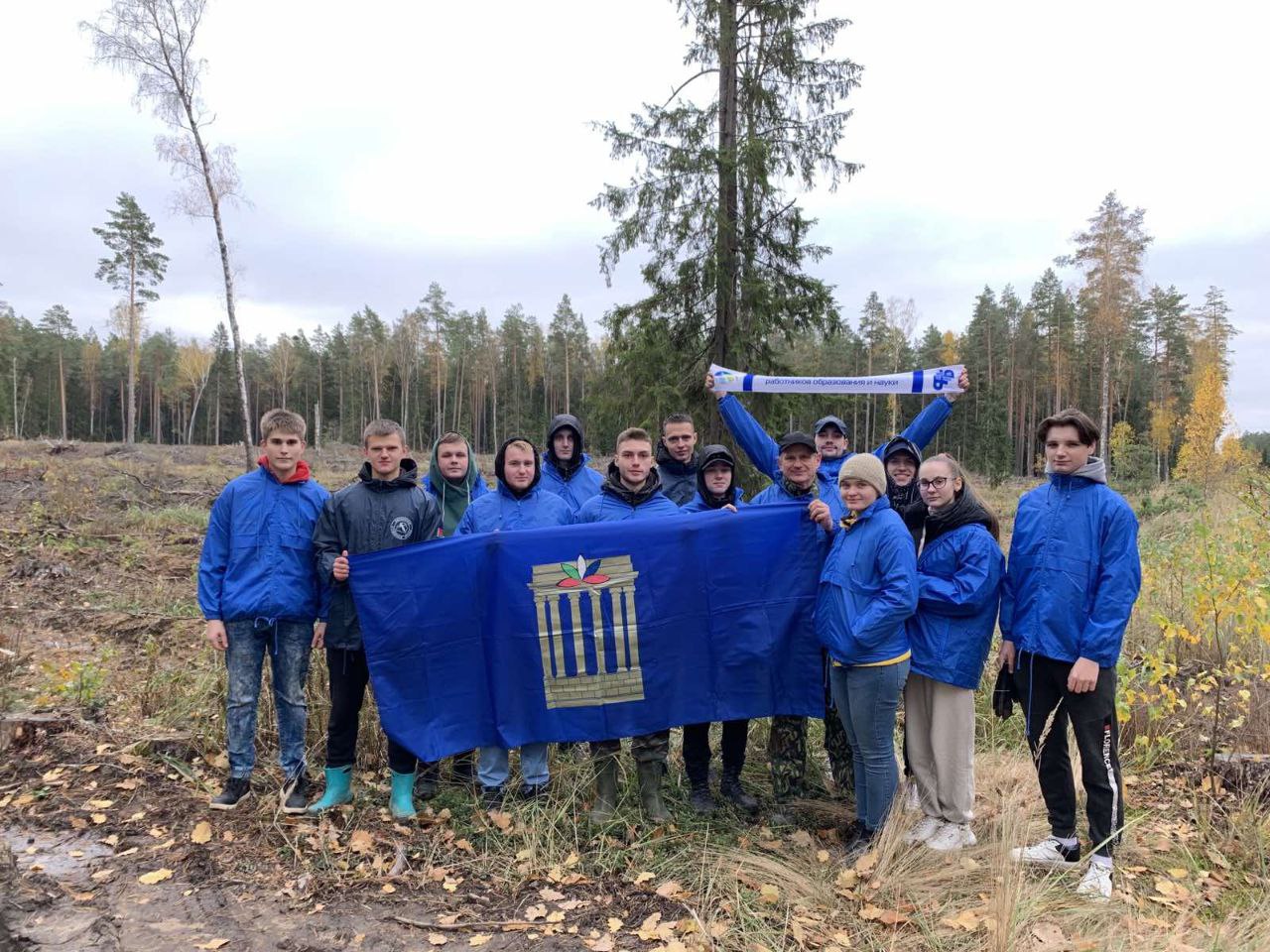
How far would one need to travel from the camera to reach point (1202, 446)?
27.3 metres

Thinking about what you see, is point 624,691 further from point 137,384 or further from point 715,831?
point 137,384

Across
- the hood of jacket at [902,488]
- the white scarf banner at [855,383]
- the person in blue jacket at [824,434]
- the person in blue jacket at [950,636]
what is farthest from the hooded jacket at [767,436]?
the person in blue jacket at [950,636]

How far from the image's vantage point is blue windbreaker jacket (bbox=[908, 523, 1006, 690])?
13.1 ft

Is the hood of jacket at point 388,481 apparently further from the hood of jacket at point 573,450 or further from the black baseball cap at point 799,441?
the black baseball cap at point 799,441

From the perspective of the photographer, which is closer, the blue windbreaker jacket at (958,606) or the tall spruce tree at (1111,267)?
the blue windbreaker jacket at (958,606)

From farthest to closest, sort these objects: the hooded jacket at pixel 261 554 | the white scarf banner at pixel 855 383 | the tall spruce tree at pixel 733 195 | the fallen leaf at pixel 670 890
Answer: the tall spruce tree at pixel 733 195 → the white scarf banner at pixel 855 383 → the hooded jacket at pixel 261 554 → the fallen leaf at pixel 670 890

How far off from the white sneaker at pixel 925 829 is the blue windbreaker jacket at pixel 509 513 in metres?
2.80

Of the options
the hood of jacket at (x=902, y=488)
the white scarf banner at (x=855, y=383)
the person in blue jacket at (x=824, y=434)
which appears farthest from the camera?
the person in blue jacket at (x=824, y=434)

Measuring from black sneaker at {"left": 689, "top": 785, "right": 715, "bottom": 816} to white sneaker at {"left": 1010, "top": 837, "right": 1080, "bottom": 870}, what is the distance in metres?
1.74

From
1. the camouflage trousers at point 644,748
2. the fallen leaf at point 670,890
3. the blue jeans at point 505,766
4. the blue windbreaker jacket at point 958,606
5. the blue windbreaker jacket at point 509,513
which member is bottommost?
the fallen leaf at point 670,890

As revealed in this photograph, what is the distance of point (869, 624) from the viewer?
153 inches

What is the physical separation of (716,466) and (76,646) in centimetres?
806

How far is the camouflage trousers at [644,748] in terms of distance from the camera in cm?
457

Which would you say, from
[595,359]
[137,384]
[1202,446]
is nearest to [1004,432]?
[1202,446]
